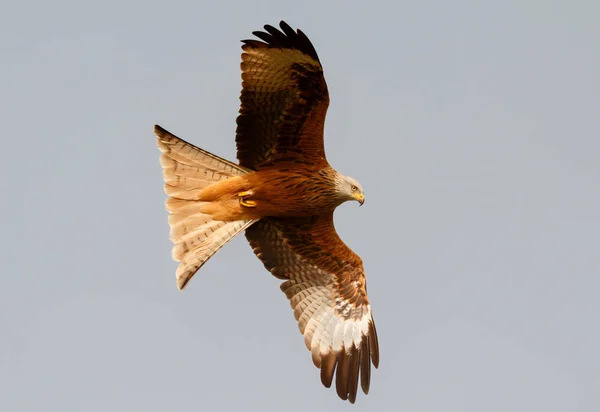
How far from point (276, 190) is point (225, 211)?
0.77m

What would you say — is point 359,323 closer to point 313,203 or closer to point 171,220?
point 313,203

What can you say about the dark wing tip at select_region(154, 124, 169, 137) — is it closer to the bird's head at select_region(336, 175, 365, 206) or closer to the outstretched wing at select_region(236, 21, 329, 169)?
the outstretched wing at select_region(236, 21, 329, 169)

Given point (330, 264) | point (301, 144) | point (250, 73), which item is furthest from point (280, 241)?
point (250, 73)

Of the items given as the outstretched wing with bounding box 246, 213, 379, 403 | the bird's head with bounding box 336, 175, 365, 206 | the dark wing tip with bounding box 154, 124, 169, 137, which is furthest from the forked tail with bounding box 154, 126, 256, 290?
the bird's head with bounding box 336, 175, 365, 206

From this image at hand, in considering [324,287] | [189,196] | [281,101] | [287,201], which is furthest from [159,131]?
[324,287]

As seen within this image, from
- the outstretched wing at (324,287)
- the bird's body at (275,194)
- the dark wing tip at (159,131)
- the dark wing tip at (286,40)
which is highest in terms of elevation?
the dark wing tip at (286,40)

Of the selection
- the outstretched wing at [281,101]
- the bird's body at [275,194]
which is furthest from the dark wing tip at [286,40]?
the bird's body at [275,194]

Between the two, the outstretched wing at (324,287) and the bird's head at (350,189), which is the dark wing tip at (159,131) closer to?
the outstretched wing at (324,287)

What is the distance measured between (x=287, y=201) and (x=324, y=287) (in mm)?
1517

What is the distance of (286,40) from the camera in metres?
12.5

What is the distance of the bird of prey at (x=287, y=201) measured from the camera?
12.7 m

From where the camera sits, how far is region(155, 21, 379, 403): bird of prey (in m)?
12.7

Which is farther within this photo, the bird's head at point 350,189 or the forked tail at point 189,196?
the forked tail at point 189,196

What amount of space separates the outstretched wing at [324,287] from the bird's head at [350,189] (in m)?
0.69
